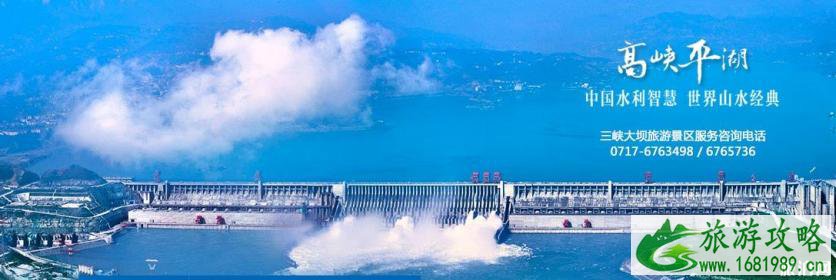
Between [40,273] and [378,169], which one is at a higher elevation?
[378,169]

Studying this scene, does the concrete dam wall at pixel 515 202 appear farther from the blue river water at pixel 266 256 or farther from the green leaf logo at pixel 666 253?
the green leaf logo at pixel 666 253

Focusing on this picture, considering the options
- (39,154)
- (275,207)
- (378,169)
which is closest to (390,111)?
(378,169)

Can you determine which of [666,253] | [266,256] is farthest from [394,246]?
[666,253]

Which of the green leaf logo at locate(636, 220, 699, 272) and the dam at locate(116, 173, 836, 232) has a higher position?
the dam at locate(116, 173, 836, 232)

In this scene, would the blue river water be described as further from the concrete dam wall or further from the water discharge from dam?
the concrete dam wall

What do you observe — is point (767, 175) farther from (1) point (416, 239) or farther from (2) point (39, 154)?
(2) point (39, 154)

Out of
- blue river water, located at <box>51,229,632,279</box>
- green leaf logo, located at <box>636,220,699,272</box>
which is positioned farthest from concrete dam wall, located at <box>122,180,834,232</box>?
green leaf logo, located at <box>636,220,699,272</box>
